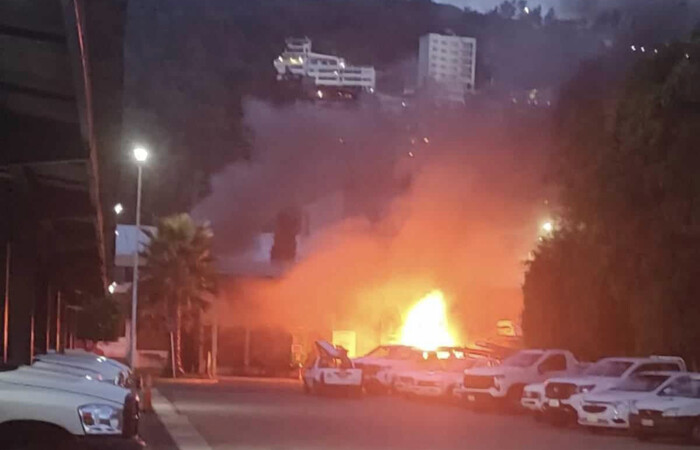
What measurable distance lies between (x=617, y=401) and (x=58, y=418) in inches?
723

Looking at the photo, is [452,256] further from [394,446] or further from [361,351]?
[394,446]

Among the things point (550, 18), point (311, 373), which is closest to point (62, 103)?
point (311, 373)

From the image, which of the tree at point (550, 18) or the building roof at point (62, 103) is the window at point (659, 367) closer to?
the building roof at point (62, 103)

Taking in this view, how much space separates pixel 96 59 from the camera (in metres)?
11.0

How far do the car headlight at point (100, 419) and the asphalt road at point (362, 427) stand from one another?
901cm

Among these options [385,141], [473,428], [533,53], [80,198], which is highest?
[533,53]

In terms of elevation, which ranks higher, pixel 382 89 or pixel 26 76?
pixel 382 89

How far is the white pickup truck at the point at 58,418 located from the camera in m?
10.1

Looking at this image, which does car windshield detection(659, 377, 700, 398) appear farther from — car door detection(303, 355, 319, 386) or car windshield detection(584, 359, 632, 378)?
car door detection(303, 355, 319, 386)

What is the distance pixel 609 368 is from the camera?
102 feet

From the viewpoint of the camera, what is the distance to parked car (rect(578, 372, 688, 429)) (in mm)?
26188

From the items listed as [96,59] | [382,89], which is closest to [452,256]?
[382,89]

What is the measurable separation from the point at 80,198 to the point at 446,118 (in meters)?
53.8

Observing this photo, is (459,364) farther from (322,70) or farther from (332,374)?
(322,70)
